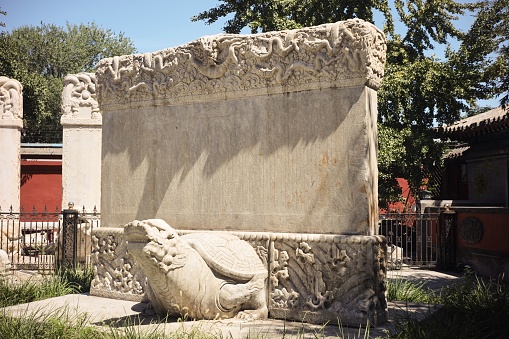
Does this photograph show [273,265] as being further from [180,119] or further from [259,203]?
[180,119]

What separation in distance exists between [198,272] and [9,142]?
10948 mm

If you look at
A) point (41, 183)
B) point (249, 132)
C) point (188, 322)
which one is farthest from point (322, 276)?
point (41, 183)

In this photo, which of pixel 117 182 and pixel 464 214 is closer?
pixel 117 182

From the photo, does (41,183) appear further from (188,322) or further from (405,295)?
(188,322)

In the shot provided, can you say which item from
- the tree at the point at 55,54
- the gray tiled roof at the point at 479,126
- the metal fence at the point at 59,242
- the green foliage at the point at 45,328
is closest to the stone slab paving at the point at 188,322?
the green foliage at the point at 45,328

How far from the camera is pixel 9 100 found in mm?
15383

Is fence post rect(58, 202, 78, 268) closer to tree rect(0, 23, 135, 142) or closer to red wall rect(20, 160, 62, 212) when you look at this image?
red wall rect(20, 160, 62, 212)

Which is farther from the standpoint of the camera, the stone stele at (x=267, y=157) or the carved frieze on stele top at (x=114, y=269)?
the carved frieze on stele top at (x=114, y=269)

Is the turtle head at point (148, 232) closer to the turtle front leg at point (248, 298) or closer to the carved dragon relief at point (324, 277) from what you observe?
the turtle front leg at point (248, 298)

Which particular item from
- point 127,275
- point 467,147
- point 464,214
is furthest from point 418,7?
point 127,275

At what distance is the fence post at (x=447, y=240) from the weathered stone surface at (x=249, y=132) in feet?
28.0

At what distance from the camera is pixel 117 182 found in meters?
8.35

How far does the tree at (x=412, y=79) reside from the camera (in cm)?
1653

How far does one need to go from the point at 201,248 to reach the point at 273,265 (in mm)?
925
